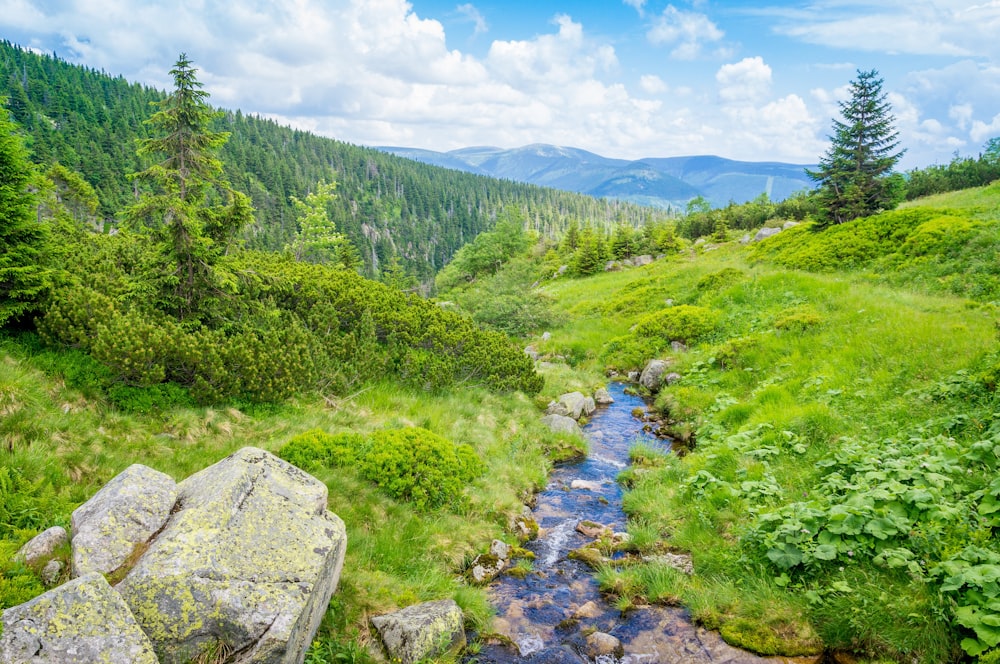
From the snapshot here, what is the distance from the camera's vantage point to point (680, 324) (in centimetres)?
2386

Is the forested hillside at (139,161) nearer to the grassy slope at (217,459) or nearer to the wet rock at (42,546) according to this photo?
the grassy slope at (217,459)

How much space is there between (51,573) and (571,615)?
6642mm

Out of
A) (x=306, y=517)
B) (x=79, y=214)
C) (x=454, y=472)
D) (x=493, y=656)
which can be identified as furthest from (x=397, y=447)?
(x=79, y=214)

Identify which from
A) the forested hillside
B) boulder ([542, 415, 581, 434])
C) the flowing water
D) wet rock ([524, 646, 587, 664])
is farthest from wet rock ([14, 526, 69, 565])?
the forested hillside

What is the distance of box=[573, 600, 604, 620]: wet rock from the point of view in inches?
298

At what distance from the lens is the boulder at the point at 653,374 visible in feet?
67.1

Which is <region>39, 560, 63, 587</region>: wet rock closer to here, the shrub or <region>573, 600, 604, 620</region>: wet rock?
the shrub

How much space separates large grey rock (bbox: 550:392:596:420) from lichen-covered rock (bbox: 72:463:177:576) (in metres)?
12.8

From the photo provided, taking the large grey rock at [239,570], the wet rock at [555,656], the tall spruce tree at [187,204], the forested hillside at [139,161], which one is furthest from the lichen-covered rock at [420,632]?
the forested hillside at [139,161]

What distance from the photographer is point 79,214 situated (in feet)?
169

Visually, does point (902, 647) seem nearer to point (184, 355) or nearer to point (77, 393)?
point (184, 355)

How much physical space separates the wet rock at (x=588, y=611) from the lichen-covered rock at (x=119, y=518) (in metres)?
5.96

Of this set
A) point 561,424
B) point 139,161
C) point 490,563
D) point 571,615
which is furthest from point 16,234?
point 139,161

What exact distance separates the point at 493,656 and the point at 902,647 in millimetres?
4896
